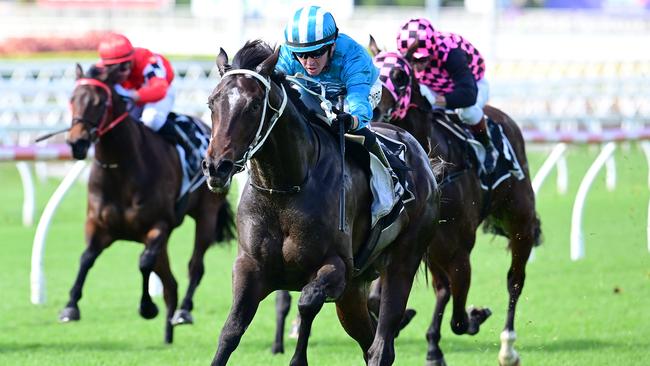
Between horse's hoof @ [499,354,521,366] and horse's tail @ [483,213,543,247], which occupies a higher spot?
horse's tail @ [483,213,543,247]

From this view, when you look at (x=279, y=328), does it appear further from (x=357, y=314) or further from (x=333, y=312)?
(x=357, y=314)

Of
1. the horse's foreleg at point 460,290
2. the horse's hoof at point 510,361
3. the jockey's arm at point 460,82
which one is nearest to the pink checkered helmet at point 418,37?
the jockey's arm at point 460,82

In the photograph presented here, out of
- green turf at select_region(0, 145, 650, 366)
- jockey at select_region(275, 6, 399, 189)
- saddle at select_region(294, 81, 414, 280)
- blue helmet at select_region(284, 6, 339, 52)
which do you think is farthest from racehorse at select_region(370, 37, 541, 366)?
blue helmet at select_region(284, 6, 339, 52)

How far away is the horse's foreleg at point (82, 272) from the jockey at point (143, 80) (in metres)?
1.03

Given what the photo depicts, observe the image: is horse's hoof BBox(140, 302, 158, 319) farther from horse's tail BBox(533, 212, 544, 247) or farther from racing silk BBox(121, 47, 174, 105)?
horse's tail BBox(533, 212, 544, 247)

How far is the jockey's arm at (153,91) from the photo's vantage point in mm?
8930

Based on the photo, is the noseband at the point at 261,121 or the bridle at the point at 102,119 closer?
the noseband at the point at 261,121

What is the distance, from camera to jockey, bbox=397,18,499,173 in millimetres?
7590

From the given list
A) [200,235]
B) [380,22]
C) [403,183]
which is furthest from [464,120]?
[380,22]

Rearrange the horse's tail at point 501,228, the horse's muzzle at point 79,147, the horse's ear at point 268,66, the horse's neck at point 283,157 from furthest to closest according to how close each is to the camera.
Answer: the horse's tail at point 501,228 < the horse's muzzle at point 79,147 < the horse's neck at point 283,157 < the horse's ear at point 268,66

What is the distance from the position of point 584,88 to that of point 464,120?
14784 mm

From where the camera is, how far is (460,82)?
767 centimetres

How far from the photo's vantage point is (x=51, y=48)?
3762 cm

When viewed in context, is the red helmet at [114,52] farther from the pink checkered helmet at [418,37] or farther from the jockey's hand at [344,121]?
the jockey's hand at [344,121]
